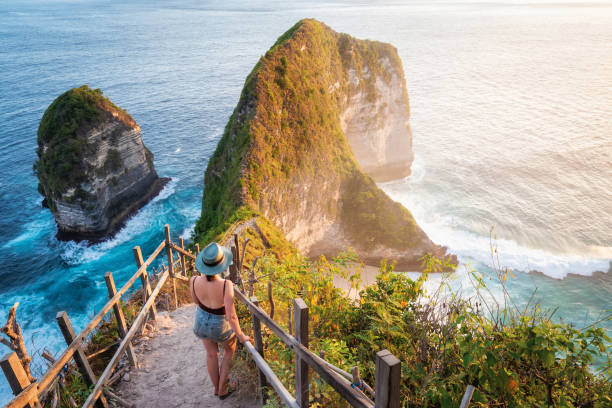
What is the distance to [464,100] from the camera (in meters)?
66.8

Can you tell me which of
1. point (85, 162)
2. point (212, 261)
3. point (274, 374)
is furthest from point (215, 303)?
point (85, 162)

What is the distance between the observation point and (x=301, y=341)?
12.5ft

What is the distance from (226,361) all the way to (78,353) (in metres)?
2.19

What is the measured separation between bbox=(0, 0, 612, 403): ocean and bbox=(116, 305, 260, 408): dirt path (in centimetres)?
196

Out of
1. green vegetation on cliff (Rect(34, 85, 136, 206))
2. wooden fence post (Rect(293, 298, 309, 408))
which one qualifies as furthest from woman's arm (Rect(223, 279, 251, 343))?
green vegetation on cliff (Rect(34, 85, 136, 206))

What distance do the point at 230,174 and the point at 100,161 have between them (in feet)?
47.5

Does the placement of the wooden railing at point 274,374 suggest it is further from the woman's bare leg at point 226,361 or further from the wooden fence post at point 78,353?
the woman's bare leg at point 226,361

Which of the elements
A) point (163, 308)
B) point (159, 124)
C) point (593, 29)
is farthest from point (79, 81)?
point (593, 29)

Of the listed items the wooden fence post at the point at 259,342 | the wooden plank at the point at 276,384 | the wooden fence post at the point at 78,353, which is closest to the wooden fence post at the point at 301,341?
the wooden plank at the point at 276,384

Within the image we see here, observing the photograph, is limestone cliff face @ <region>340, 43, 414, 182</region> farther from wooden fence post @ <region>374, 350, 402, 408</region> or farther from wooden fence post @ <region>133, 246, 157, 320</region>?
wooden fence post @ <region>374, 350, 402, 408</region>

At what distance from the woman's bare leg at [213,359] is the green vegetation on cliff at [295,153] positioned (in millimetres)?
12000

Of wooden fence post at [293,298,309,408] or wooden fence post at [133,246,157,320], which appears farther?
wooden fence post at [133,246,157,320]

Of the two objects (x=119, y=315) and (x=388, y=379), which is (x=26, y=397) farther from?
(x=388, y=379)

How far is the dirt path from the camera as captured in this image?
18.8 ft
